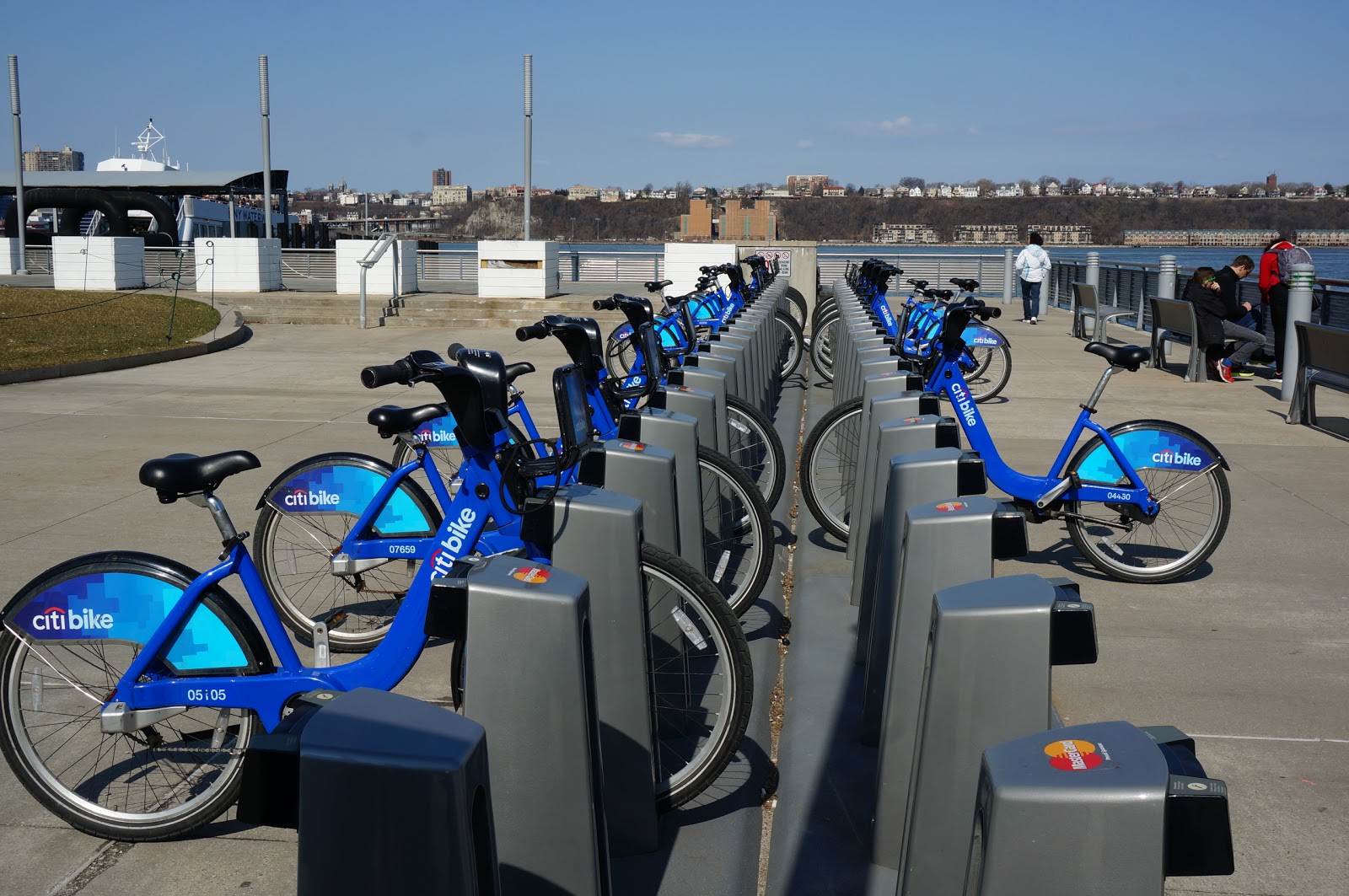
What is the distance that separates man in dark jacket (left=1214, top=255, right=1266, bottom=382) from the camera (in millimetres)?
13375

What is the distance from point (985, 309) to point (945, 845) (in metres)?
5.28

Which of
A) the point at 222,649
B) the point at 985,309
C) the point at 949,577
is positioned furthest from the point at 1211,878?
the point at 985,309

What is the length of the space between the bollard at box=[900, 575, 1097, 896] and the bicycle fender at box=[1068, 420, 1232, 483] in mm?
3568

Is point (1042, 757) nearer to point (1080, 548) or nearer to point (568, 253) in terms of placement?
point (1080, 548)

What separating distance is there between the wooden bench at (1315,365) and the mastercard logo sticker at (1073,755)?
934 centimetres

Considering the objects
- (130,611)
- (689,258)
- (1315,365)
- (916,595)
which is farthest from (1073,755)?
(689,258)

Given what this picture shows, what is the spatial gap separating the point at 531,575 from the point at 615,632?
2.36 ft

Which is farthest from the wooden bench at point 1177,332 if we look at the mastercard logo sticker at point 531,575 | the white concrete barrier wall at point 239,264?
the white concrete barrier wall at point 239,264

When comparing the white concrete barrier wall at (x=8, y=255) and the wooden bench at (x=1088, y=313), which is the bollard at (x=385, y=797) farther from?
the white concrete barrier wall at (x=8, y=255)

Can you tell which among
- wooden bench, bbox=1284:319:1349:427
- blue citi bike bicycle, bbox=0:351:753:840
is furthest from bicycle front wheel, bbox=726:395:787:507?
wooden bench, bbox=1284:319:1349:427

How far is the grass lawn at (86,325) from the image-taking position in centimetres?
1445

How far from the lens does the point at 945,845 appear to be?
8.46 feet

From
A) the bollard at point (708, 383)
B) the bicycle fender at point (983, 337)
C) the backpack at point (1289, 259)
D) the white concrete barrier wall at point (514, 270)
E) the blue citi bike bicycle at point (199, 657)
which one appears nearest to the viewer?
the blue citi bike bicycle at point (199, 657)

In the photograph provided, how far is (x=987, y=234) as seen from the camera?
236ft
